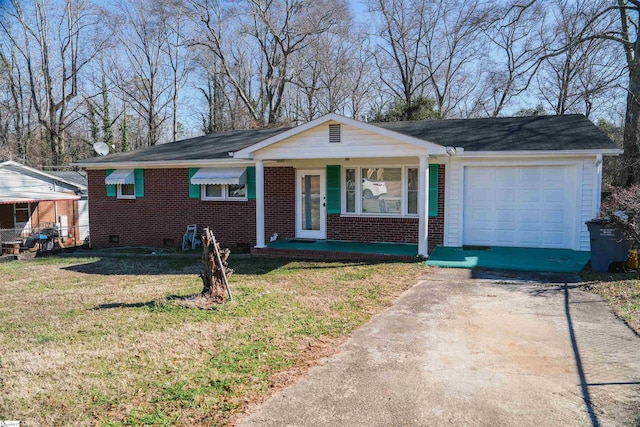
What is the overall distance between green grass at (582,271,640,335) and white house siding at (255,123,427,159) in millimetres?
4096

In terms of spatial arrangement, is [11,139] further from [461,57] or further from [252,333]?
[252,333]

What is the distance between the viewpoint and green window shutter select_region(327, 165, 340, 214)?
12.6m

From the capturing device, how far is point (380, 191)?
40.6 ft

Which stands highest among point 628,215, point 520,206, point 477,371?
point 520,206

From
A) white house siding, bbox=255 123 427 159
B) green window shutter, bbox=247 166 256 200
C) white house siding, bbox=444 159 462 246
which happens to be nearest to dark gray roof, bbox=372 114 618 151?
white house siding, bbox=444 159 462 246

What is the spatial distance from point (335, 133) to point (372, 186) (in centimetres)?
239

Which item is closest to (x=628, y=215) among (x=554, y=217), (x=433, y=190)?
(x=554, y=217)

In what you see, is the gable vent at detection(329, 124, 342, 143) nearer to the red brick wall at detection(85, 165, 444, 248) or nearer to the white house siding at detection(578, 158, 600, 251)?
the red brick wall at detection(85, 165, 444, 248)

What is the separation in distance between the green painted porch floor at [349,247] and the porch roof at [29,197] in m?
12.8

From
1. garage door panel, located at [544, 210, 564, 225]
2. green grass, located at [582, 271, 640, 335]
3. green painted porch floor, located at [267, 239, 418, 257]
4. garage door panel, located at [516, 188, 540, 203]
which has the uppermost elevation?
garage door panel, located at [516, 188, 540, 203]

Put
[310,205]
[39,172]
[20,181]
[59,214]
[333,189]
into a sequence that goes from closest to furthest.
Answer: [333,189] < [310,205] < [20,181] < [39,172] < [59,214]

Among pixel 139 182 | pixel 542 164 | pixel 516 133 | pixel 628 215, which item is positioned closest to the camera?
pixel 628 215

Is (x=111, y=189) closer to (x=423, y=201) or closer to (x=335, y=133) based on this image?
(x=335, y=133)

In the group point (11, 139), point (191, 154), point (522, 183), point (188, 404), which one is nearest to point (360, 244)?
point (522, 183)
